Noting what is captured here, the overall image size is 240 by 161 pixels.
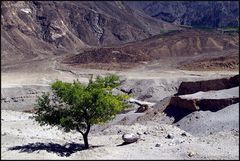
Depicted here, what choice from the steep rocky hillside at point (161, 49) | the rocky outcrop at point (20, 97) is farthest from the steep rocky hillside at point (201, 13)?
the rocky outcrop at point (20, 97)


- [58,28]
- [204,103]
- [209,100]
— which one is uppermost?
[58,28]

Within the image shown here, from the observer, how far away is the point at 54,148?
26.5m

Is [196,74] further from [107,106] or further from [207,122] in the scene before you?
[107,106]

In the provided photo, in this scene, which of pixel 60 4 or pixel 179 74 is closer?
pixel 179 74

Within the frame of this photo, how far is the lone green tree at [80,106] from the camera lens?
2586 centimetres

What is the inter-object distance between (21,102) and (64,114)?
103 ft

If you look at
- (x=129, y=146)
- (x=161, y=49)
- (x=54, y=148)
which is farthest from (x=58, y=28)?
(x=129, y=146)

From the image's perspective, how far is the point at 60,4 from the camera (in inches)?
4887

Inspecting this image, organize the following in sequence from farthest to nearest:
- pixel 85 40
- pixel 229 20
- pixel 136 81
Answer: pixel 229 20, pixel 85 40, pixel 136 81

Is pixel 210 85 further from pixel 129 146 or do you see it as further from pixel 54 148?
pixel 54 148

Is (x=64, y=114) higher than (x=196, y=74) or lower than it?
higher

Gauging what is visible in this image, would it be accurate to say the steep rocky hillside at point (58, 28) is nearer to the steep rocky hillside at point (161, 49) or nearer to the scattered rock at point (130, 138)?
the steep rocky hillside at point (161, 49)

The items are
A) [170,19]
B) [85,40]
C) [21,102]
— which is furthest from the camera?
[170,19]

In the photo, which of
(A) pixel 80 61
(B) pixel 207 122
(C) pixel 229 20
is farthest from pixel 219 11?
(B) pixel 207 122
